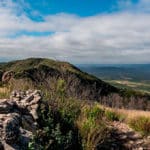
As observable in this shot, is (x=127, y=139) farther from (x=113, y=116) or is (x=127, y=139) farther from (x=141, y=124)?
(x=113, y=116)

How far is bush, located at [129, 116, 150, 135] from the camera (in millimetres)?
12320

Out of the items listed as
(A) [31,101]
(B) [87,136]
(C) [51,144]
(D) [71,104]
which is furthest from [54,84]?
(C) [51,144]

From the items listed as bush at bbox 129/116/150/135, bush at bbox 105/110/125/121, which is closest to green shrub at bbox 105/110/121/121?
bush at bbox 105/110/125/121

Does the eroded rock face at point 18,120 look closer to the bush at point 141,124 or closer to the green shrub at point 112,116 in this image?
the green shrub at point 112,116

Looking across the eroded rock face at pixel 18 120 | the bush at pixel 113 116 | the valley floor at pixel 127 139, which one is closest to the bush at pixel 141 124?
the valley floor at pixel 127 139

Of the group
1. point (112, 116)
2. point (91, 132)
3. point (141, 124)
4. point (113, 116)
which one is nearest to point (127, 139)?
point (141, 124)

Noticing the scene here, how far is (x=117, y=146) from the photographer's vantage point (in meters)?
11.4

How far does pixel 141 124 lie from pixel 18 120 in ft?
16.0

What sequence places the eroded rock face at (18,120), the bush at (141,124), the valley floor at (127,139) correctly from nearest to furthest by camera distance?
the eroded rock face at (18,120) → the valley floor at (127,139) → the bush at (141,124)

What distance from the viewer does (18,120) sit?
9.37m

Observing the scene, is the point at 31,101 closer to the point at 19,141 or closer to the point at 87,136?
the point at 87,136

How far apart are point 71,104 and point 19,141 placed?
13.8ft

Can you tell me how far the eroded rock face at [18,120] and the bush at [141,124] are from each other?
3.53 metres

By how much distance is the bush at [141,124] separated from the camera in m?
12.3
